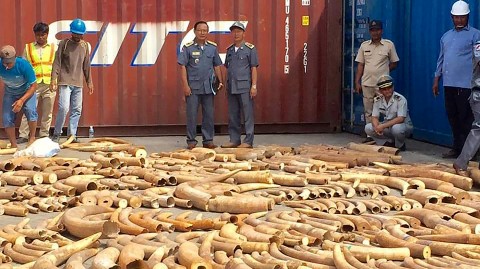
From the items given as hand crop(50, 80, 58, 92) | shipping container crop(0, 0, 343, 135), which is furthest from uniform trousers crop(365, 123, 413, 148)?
hand crop(50, 80, 58, 92)

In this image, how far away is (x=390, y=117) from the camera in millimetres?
12711

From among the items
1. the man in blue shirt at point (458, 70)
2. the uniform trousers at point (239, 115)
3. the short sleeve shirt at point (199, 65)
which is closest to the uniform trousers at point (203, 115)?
the short sleeve shirt at point (199, 65)

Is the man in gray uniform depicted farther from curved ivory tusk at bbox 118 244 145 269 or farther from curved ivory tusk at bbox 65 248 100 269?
curved ivory tusk at bbox 65 248 100 269

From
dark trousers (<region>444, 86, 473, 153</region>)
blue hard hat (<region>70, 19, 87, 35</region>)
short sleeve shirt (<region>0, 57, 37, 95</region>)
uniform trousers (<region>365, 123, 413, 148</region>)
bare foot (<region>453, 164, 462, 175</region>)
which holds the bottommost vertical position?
bare foot (<region>453, 164, 462, 175</region>)

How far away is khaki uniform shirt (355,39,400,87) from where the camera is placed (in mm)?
13281

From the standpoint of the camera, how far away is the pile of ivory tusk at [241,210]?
21.6ft

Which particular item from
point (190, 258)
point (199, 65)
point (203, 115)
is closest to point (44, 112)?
point (203, 115)

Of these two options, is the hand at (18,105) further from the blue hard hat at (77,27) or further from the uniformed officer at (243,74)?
the uniformed officer at (243,74)

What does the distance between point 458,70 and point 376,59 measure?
1.85 metres

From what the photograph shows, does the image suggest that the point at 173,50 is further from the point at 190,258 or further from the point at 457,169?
the point at 190,258

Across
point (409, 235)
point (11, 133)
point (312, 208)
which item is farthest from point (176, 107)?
point (409, 235)

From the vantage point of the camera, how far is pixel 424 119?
13.4m

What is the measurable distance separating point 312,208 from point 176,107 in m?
6.55

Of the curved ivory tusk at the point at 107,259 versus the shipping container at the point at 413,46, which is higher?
the shipping container at the point at 413,46
